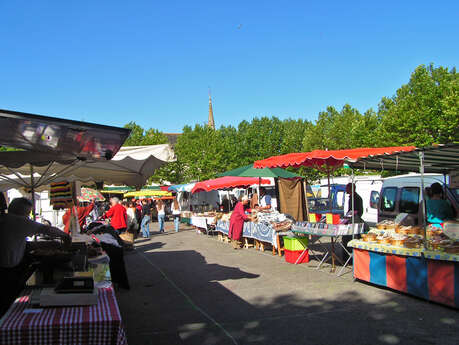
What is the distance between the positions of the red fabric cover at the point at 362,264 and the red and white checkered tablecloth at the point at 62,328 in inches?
225

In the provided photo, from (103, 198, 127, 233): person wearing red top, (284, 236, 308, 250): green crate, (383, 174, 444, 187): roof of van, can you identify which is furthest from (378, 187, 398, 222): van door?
(103, 198, 127, 233): person wearing red top

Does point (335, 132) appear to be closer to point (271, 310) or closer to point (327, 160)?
point (327, 160)

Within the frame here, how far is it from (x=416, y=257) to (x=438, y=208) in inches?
65.8

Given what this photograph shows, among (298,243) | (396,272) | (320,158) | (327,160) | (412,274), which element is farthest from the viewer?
(298,243)

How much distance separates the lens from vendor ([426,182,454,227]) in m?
7.28

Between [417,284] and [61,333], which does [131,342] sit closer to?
[61,333]

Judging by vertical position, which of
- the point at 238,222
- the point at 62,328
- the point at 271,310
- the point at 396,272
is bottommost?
the point at 271,310

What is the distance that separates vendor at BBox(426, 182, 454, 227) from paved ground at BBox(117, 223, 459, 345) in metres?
1.74

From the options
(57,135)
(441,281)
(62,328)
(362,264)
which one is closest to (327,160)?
(362,264)

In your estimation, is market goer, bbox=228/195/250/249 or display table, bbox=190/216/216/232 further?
display table, bbox=190/216/216/232

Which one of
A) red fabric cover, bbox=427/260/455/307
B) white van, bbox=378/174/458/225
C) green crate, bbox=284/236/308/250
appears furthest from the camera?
white van, bbox=378/174/458/225

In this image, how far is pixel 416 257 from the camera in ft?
20.2

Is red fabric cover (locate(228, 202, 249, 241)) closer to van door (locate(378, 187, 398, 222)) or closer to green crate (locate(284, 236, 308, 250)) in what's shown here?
green crate (locate(284, 236, 308, 250))

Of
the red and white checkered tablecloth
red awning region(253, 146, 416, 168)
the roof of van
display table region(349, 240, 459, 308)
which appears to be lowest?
display table region(349, 240, 459, 308)
